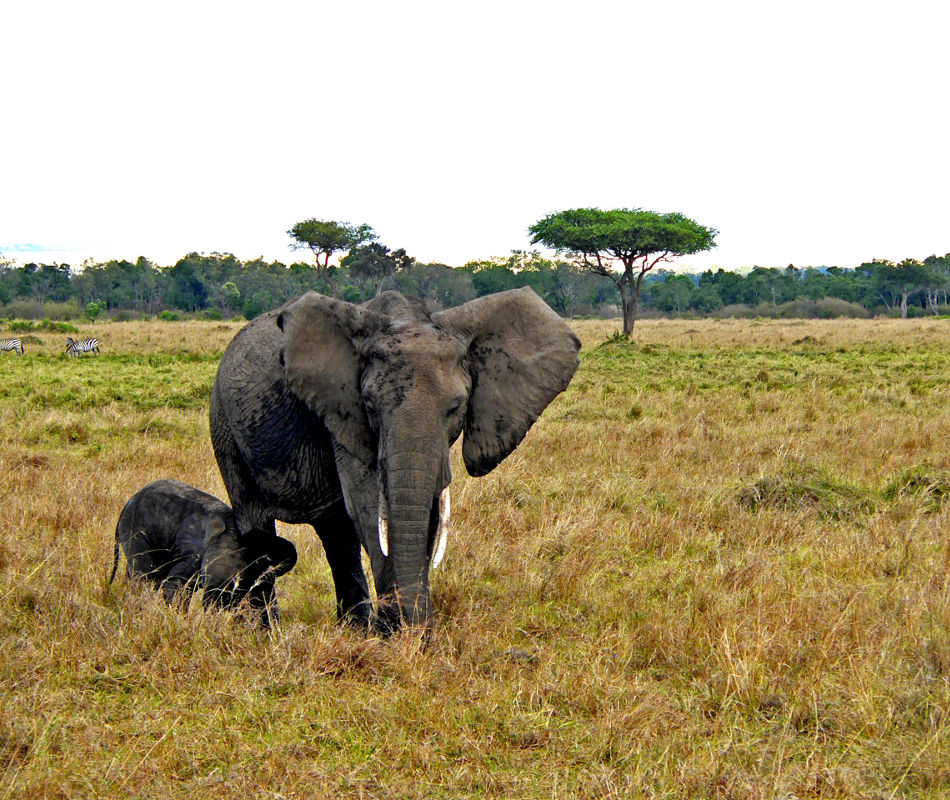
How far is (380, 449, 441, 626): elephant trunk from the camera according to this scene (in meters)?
3.59

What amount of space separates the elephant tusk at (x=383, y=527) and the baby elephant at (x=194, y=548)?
1239 millimetres

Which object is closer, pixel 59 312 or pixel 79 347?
pixel 79 347

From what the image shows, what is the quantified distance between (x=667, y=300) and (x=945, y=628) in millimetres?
74086

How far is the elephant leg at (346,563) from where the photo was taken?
15.5 feet

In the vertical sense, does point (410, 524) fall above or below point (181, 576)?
above

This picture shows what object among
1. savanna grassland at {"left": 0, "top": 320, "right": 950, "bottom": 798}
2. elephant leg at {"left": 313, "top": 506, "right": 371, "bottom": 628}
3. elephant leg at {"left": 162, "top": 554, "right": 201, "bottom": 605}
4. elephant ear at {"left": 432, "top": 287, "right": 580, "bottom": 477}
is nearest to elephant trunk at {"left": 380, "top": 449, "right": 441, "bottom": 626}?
savanna grassland at {"left": 0, "top": 320, "right": 950, "bottom": 798}

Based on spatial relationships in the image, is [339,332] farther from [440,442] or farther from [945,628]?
[945,628]

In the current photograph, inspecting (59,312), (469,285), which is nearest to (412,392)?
(59,312)

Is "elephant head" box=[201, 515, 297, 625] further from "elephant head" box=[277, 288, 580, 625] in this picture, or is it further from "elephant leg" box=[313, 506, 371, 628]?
"elephant head" box=[277, 288, 580, 625]

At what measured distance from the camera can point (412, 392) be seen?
361 cm

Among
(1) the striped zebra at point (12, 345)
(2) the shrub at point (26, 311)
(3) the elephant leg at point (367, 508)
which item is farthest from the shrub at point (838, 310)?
(3) the elephant leg at point (367, 508)

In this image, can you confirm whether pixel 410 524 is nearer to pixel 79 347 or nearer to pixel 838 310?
pixel 79 347

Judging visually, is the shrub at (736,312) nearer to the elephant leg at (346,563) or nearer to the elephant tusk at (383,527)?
the elephant leg at (346,563)

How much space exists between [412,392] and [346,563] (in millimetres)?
1556
